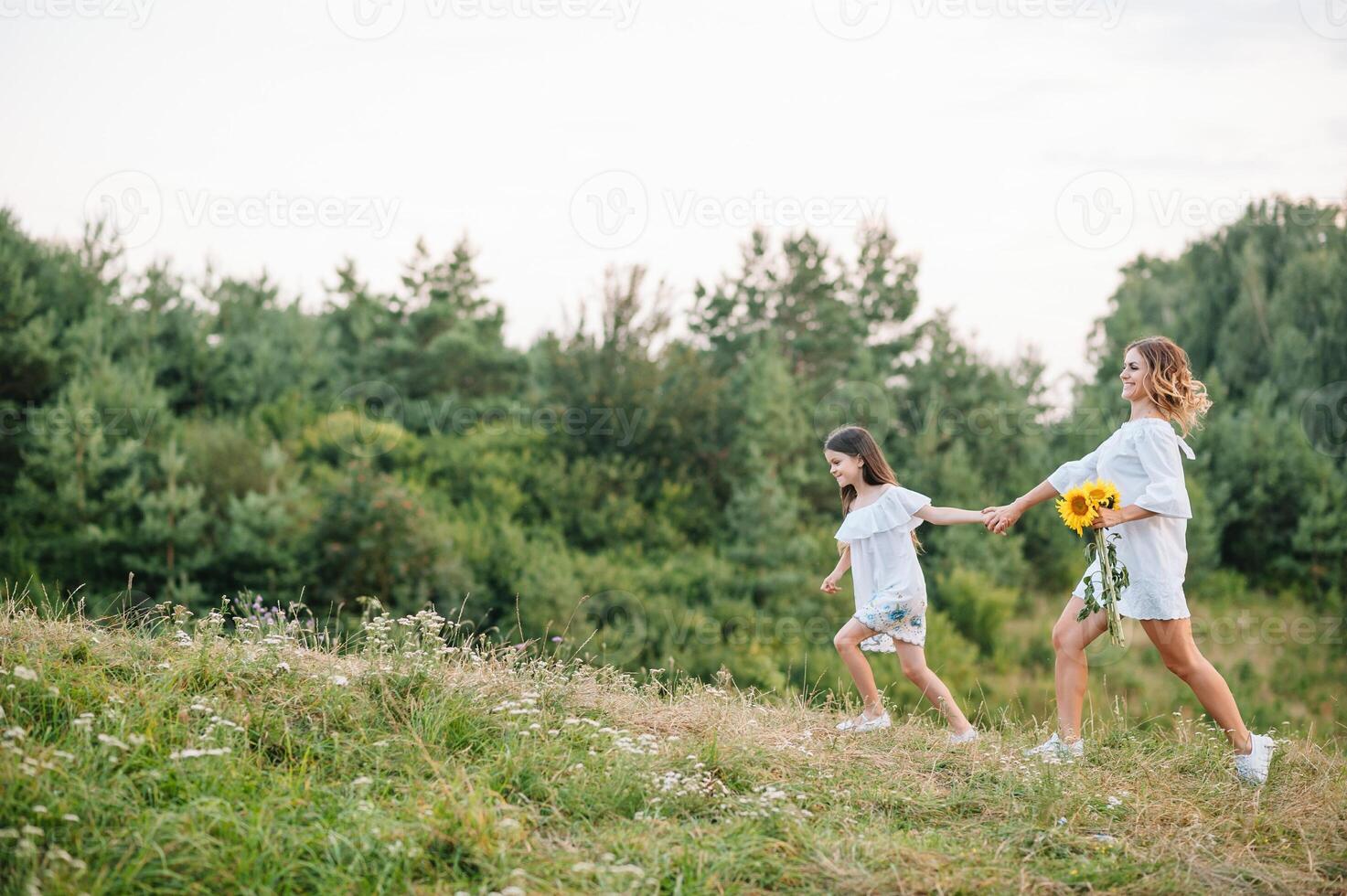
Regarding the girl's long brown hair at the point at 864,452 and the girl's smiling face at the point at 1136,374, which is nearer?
the girl's smiling face at the point at 1136,374

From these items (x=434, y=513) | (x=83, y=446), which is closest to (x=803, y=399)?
(x=434, y=513)

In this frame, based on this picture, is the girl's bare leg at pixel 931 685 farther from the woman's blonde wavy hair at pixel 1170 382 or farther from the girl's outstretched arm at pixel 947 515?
the woman's blonde wavy hair at pixel 1170 382

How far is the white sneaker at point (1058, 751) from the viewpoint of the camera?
4.81 meters

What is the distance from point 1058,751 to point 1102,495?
1.28 meters

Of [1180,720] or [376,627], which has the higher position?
[376,627]

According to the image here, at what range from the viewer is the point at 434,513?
2416 centimetres

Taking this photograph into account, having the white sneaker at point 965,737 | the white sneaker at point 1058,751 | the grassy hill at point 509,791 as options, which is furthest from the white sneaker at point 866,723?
the white sneaker at point 1058,751

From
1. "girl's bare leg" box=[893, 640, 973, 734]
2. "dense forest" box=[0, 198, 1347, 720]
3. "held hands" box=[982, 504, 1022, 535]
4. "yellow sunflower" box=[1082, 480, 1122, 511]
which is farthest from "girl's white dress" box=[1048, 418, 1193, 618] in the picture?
"dense forest" box=[0, 198, 1347, 720]

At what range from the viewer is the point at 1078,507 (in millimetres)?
4730

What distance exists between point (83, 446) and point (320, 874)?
78.9 feet

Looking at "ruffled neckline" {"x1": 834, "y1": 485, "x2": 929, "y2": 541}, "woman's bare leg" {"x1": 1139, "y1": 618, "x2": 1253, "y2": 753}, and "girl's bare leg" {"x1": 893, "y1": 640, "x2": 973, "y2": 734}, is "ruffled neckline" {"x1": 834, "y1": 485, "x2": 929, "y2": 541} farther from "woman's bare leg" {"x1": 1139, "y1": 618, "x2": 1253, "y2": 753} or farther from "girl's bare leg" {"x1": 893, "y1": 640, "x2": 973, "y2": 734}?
"woman's bare leg" {"x1": 1139, "y1": 618, "x2": 1253, "y2": 753}

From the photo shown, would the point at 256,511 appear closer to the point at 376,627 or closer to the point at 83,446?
the point at 83,446

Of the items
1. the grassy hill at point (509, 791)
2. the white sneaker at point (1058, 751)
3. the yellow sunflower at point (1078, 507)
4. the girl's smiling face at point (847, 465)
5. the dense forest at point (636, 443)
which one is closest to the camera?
the grassy hill at point (509, 791)

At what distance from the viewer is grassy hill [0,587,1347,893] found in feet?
10.8
